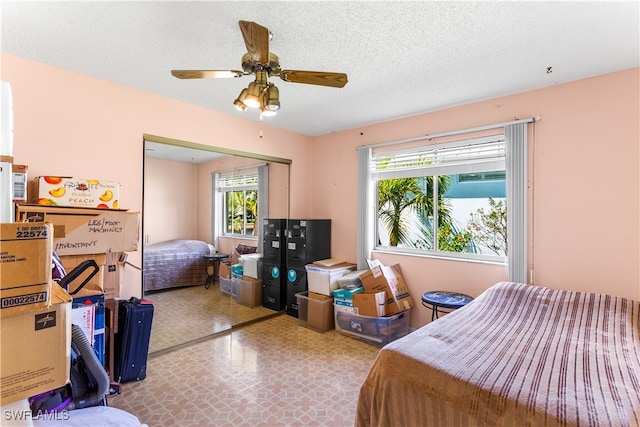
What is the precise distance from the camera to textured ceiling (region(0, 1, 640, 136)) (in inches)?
68.4

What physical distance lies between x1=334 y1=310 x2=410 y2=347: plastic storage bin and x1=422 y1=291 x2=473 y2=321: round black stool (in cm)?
38

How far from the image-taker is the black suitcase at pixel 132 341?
248 centimetres

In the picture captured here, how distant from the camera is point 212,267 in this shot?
3.62 m

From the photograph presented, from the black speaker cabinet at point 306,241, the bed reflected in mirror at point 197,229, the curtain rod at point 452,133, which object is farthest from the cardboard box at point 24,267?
the curtain rod at point 452,133

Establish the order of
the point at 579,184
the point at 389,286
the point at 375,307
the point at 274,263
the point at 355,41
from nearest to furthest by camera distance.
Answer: the point at 355,41
the point at 579,184
the point at 375,307
the point at 389,286
the point at 274,263

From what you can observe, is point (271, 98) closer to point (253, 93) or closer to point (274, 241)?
point (253, 93)

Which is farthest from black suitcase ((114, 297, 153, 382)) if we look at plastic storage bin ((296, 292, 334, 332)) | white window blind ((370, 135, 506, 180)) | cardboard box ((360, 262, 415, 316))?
white window blind ((370, 135, 506, 180))

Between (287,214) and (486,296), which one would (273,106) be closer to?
(486,296)

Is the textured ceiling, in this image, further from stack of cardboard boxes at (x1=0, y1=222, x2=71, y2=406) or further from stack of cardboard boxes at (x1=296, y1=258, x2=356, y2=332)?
stack of cardboard boxes at (x1=296, y1=258, x2=356, y2=332)

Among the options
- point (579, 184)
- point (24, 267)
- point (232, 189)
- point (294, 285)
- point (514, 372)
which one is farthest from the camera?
point (294, 285)

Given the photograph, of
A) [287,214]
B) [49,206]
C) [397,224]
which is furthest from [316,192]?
[49,206]

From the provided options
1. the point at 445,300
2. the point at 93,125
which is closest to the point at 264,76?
the point at 93,125

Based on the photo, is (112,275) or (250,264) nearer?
(112,275)

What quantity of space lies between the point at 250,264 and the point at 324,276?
108cm
